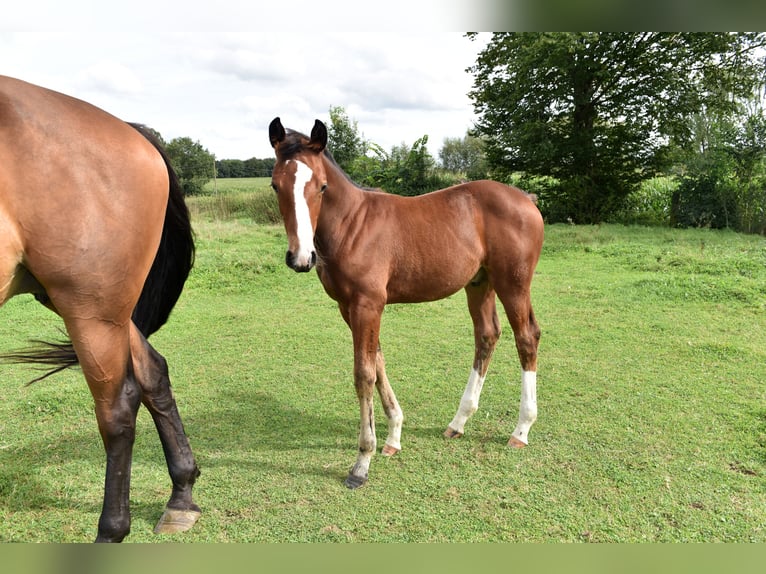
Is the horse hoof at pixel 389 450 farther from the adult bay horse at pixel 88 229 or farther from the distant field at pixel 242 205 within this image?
the distant field at pixel 242 205

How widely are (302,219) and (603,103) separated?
15.7 meters

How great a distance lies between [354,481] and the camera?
290cm

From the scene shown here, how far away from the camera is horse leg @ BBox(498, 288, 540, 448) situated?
10.9 feet

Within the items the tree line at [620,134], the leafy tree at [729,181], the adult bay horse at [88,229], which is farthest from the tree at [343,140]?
the adult bay horse at [88,229]

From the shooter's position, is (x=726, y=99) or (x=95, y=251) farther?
(x=726, y=99)

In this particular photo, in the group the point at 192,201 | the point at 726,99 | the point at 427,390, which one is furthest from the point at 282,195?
the point at 726,99

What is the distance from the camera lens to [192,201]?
496 inches

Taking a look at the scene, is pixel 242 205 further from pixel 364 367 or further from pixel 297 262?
pixel 297 262

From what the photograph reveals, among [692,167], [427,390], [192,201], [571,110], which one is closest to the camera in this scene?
[427,390]

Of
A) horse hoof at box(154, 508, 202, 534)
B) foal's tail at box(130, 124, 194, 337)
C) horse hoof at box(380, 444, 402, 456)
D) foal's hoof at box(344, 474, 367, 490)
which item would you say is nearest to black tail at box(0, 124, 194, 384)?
foal's tail at box(130, 124, 194, 337)

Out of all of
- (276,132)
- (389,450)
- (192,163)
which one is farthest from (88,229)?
(192,163)

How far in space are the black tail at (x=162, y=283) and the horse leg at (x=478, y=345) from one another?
2.01 meters

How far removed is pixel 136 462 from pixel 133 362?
1065mm

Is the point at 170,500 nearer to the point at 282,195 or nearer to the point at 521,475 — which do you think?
the point at 282,195
